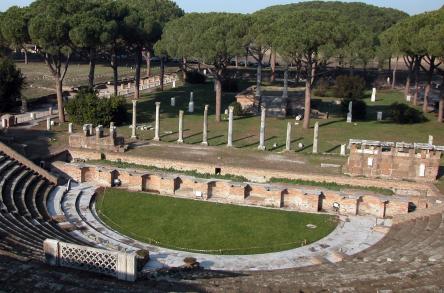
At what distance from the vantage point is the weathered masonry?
27.9 meters

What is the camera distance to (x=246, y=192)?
88.3 ft

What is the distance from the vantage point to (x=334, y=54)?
3800cm

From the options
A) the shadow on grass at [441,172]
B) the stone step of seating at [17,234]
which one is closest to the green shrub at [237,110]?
the shadow on grass at [441,172]

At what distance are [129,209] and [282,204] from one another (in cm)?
709

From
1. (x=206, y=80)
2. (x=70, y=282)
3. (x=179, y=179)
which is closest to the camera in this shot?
(x=70, y=282)

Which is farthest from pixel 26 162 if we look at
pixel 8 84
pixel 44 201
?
pixel 8 84

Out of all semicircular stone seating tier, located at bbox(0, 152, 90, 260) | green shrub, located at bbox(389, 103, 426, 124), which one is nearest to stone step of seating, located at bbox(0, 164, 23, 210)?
semicircular stone seating tier, located at bbox(0, 152, 90, 260)

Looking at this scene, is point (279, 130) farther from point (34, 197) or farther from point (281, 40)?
point (34, 197)

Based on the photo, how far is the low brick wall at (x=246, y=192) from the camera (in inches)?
1015

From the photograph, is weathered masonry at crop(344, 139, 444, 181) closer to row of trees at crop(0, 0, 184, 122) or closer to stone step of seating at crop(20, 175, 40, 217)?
stone step of seating at crop(20, 175, 40, 217)

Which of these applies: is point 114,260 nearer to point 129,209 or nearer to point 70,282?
point 70,282

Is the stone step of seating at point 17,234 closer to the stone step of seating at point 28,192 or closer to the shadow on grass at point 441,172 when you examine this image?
the stone step of seating at point 28,192

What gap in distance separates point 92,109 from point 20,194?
1470 centimetres

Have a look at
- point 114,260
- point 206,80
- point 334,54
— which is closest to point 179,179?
point 114,260
